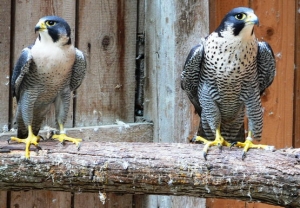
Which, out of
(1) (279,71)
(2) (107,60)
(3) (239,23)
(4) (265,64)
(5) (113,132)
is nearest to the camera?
(3) (239,23)

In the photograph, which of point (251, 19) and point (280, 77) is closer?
point (251, 19)

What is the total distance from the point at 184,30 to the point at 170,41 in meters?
0.11

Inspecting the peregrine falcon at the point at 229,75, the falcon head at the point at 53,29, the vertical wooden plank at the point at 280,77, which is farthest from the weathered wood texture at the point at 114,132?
the vertical wooden plank at the point at 280,77

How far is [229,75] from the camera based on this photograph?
3.53 metres

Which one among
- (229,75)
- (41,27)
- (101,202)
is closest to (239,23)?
(229,75)

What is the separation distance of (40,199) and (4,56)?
0.96 metres

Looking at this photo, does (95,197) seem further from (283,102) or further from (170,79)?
(283,102)

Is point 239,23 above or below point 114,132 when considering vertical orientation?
above

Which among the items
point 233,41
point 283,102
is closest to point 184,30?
point 233,41

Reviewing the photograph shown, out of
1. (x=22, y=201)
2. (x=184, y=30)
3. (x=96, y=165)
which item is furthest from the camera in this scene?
(x=22, y=201)

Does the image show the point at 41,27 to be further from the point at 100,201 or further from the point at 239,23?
the point at 100,201

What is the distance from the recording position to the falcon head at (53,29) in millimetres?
3387

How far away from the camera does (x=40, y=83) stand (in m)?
3.57

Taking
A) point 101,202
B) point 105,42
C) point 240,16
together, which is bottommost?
point 101,202
